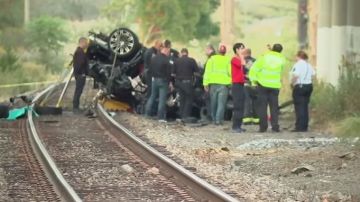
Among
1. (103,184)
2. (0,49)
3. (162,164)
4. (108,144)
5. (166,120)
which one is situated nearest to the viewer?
(103,184)

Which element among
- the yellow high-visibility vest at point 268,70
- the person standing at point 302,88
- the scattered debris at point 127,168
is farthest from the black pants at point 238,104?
the scattered debris at point 127,168

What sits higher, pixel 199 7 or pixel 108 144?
pixel 199 7

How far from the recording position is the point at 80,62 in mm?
24578

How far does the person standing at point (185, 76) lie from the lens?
22.3m

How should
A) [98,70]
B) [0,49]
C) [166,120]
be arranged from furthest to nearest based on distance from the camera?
[0,49]
[98,70]
[166,120]

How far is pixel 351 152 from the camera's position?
605 inches

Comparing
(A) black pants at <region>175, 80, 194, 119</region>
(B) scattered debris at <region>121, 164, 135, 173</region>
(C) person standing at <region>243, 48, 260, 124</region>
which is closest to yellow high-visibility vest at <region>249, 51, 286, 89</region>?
(C) person standing at <region>243, 48, 260, 124</region>

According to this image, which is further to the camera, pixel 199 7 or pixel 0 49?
pixel 199 7

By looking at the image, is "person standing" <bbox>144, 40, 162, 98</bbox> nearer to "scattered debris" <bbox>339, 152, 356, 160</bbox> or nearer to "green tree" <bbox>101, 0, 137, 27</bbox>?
"scattered debris" <bbox>339, 152, 356, 160</bbox>

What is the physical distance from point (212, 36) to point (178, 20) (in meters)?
11.1

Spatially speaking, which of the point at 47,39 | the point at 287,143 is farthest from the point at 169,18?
the point at 287,143

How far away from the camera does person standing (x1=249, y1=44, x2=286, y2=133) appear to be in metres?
19.6

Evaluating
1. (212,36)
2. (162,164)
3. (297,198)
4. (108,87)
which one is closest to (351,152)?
(162,164)

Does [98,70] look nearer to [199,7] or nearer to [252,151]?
[252,151]
